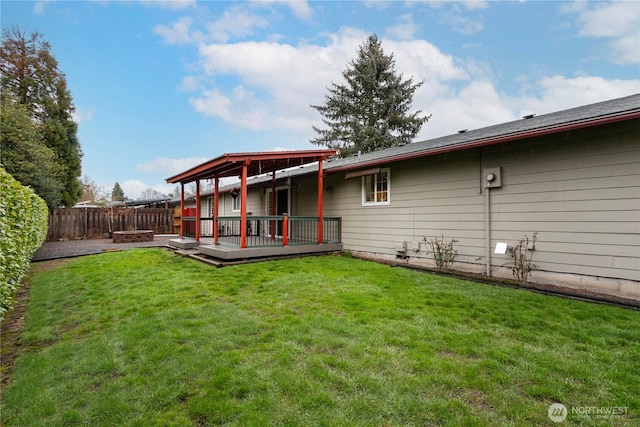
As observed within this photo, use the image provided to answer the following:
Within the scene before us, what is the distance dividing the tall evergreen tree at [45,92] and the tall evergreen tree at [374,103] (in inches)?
694

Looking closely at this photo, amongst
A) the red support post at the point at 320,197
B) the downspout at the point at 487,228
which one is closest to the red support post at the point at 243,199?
the red support post at the point at 320,197

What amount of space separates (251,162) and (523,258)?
658 cm

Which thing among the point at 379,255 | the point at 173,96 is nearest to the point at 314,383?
Answer: the point at 379,255

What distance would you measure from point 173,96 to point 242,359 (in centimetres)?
1736

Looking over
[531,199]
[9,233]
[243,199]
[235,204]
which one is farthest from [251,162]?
[235,204]

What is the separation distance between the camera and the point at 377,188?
8547 mm

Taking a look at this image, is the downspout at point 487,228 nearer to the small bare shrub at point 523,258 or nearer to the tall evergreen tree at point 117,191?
the small bare shrub at point 523,258

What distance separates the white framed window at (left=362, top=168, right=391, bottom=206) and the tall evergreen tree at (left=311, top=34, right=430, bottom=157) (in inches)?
577

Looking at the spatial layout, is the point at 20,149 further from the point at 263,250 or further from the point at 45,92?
the point at 45,92

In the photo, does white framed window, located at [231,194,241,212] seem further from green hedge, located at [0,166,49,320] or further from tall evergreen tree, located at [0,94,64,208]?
green hedge, located at [0,166,49,320]

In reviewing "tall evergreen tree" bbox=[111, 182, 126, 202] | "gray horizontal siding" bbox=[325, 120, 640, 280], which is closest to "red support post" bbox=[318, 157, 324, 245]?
"gray horizontal siding" bbox=[325, 120, 640, 280]

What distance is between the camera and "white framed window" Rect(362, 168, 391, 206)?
8.25m

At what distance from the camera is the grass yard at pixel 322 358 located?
7.01 ft

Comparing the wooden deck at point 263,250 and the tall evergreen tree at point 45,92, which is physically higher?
A: the tall evergreen tree at point 45,92
